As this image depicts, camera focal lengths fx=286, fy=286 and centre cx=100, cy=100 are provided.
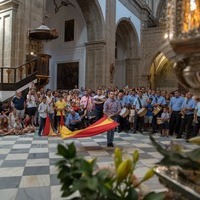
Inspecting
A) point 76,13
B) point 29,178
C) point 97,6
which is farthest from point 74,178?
point 76,13

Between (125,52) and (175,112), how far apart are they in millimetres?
14661

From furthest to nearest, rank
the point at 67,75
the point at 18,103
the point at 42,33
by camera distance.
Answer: the point at 67,75, the point at 42,33, the point at 18,103

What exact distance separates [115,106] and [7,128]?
13.3ft

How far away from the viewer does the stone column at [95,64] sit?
58.3ft

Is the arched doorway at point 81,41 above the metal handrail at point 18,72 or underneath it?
above

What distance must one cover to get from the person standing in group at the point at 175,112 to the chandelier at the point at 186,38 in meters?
8.98

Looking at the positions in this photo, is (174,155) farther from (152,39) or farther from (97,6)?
(152,39)

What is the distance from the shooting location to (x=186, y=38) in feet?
3.64

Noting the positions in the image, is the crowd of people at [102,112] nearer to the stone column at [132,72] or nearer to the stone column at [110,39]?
the stone column at [110,39]

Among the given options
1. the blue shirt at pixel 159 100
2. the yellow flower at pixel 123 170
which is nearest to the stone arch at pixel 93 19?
the blue shirt at pixel 159 100

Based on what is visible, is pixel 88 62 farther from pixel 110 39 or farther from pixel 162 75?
pixel 162 75

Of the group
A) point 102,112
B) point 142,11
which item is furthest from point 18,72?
point 142,11

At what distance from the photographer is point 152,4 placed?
91.2 ft

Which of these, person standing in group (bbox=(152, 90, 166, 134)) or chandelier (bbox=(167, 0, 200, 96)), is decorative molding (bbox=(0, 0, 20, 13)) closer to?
person standing in group (bbox=(152, 90, 166, 134))
